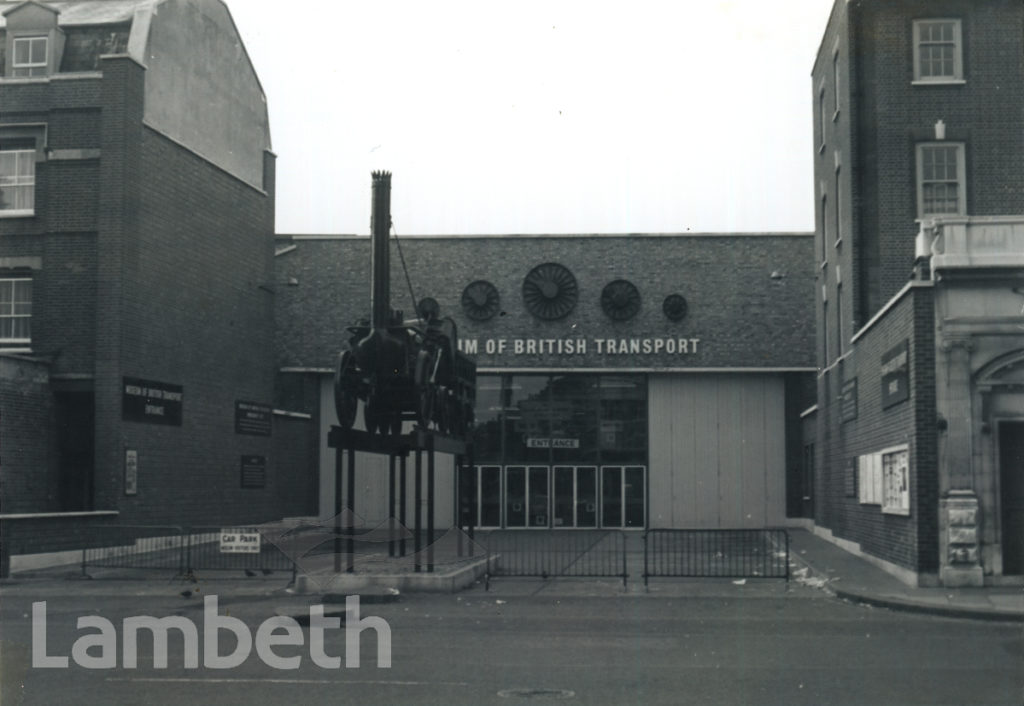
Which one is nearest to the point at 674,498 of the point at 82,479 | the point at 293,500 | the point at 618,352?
the point at 618,352

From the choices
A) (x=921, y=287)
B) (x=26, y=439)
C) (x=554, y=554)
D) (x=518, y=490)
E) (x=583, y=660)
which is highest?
(x=921, y=287)

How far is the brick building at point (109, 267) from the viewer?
105 ft

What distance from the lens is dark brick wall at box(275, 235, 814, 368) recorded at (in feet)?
152

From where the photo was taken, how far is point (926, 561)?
22.1 metres

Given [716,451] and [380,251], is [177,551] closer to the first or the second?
[380,251]

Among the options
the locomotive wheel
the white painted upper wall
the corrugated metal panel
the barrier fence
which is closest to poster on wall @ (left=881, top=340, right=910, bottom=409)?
the locomotive wheel

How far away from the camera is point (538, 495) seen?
46.4 metres

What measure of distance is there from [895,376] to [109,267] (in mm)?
20040

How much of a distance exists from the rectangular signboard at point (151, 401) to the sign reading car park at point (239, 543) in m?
8.18

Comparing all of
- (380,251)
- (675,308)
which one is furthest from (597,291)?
(380,251)

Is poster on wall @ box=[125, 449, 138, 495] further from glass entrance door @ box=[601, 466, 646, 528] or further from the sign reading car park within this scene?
glass entrance door @ box=[601, 466, 646, 528]

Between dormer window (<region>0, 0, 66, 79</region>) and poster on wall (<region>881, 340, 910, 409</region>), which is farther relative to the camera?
dormer window (<region>0, 0, 66, 79</region>)

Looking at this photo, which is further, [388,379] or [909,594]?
[388,379]

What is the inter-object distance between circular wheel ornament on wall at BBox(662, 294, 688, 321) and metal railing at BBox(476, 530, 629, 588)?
27.0ft
